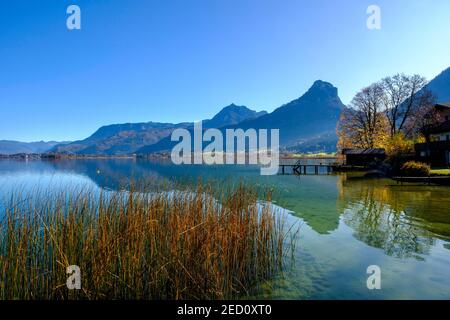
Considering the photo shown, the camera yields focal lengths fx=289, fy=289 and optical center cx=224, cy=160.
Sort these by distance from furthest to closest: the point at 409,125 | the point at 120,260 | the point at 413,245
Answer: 1. the point at 409,125
2. the point at 413,245
3. the point at 120,260

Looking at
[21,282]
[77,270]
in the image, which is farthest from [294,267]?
[21,282]

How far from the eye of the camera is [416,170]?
2748cm

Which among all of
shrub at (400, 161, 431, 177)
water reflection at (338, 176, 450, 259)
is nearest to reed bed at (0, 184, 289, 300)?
water reflection at (338, 176, 450, 259)

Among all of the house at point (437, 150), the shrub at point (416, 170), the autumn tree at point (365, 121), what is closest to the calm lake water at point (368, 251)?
the shrub at point (416, 170)

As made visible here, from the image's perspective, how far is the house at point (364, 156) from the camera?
44656 mm

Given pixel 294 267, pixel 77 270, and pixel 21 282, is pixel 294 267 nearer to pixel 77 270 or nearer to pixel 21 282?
pixel 77 270

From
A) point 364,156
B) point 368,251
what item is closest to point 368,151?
point 364,156

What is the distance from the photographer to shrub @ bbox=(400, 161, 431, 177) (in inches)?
1062

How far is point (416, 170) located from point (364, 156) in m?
19.8

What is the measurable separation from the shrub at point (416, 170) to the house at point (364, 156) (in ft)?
52.0

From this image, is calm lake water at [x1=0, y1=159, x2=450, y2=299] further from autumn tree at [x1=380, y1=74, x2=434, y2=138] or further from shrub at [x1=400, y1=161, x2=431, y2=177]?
autumn tree at [x1=380, y1=74, x2=434, y2=138]

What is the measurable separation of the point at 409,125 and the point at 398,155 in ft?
38.7
